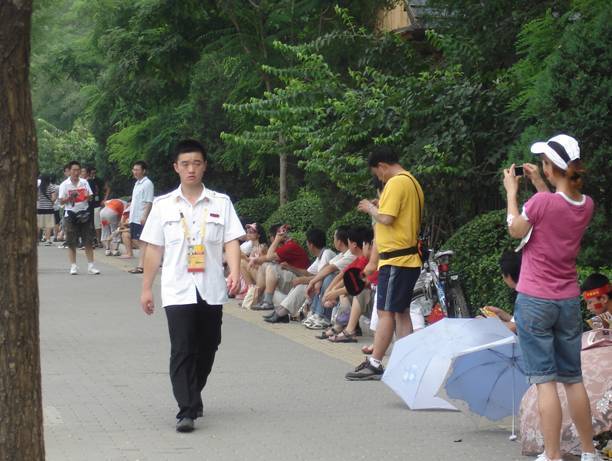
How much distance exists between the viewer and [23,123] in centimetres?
482

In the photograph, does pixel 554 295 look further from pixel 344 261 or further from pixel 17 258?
pixel 344 261

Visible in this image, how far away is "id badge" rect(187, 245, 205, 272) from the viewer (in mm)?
8148

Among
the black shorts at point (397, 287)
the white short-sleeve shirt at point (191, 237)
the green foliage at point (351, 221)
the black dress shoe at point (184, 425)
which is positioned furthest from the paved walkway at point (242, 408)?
the green foliage at point (351, 221)

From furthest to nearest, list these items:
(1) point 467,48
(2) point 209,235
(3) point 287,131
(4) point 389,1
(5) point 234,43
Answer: (5) point 234,43
(4) point 389,1
(3) point 287,131
(1) point 467,48
(2) point 209,235

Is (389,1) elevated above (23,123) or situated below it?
above

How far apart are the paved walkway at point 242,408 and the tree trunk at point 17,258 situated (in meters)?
2.44

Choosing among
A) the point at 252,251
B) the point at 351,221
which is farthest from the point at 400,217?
the point at 252,251

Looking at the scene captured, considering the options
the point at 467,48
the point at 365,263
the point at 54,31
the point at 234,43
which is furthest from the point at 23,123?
the point at 54,31

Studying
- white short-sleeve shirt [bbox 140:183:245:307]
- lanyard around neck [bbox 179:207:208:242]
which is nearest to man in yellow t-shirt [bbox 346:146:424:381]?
white short-sleeve shirt [bbox 140:183:245:307]

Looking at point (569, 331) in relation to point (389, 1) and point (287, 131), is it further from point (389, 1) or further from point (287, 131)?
point (389, 1)

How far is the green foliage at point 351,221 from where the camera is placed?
15427mm

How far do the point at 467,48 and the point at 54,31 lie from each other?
129 ft

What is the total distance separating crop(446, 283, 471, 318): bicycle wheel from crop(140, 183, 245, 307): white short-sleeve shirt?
3.50 metres

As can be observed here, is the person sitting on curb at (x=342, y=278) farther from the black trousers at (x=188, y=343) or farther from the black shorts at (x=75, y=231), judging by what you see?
the black shorts at (x=75, y=231)
